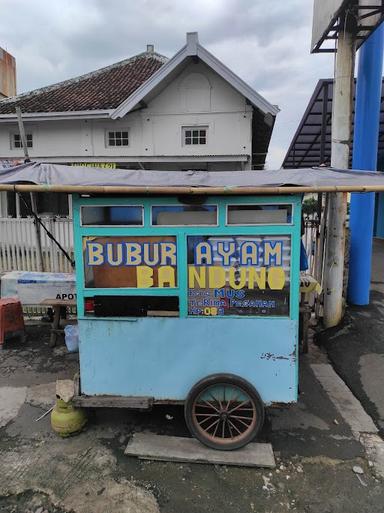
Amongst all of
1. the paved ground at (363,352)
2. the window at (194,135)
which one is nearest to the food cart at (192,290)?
the paved ground at (363,352)

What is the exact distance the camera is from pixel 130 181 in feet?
10.5

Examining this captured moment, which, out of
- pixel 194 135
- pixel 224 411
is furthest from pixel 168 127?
pixel 224 411

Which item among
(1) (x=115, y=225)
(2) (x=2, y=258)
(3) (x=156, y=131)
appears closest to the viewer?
(1) (x=115, y=225)

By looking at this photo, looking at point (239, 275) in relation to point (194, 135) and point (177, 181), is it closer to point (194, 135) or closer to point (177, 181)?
point (177, 181)

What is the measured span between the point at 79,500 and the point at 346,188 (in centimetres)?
327

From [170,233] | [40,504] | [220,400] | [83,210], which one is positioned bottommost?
[40,504]

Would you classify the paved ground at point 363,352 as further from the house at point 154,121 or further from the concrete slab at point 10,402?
the house at point 154,121

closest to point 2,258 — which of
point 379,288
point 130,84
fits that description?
point 379,288

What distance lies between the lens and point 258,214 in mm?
3297

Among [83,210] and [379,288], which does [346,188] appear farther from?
[379,288]

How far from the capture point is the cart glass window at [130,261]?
3334mm

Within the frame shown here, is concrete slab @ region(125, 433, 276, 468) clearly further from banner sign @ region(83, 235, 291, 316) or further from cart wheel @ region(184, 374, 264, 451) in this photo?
banner sign @ region(83, 235, 291, 316)

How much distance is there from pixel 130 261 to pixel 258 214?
1.22m

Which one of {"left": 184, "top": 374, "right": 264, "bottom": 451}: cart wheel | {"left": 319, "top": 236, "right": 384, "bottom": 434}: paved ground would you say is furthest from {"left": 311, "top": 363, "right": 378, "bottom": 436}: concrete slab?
{"left": 184, "top": 374, "right": 264, "bottom": 451}: cart wheel
